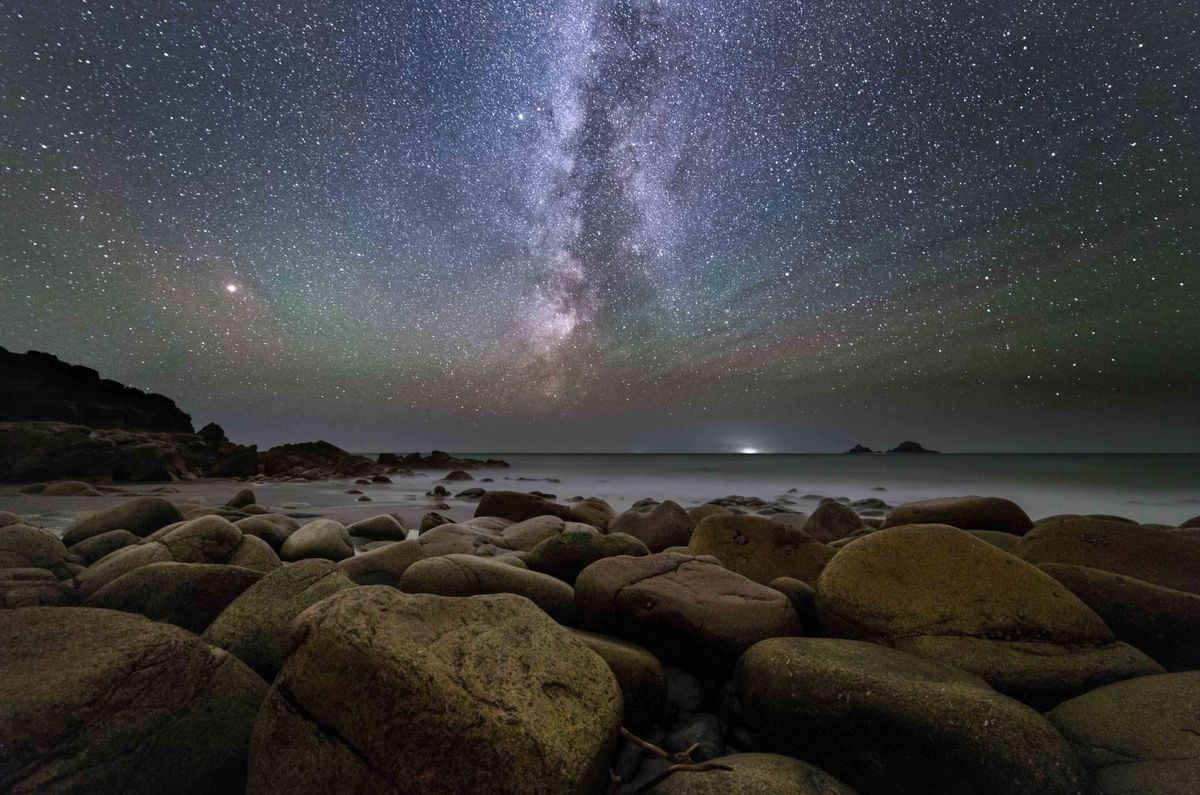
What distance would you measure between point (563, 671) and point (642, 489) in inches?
936

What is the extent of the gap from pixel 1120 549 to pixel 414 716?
4922 mm

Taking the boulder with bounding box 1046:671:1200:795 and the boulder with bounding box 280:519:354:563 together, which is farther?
the boulder with bounding box 280:519:354:563

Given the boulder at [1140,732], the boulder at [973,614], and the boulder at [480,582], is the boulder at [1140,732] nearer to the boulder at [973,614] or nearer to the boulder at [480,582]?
the boulder at [973,614]

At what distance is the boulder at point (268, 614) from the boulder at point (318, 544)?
245cm

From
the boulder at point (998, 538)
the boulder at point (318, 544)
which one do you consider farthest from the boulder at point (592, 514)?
the boulder at point (998, 538)

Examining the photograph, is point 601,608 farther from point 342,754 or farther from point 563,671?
point 342,754

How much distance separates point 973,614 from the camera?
273cm

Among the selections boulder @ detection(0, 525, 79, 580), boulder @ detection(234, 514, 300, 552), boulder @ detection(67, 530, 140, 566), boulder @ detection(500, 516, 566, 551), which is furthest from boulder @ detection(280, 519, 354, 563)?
boulder @ detection(500, 516, 566, 551)

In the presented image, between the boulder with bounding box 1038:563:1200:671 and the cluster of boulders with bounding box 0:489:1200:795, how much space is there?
1 cm

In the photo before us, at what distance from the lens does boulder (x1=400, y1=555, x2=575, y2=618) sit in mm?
3160

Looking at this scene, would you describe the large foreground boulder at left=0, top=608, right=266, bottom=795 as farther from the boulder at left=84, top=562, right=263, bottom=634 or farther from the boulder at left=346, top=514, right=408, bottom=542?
the boulder at left=346, top=514, right=408, bottom=542

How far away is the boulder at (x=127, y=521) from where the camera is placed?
5430 mm

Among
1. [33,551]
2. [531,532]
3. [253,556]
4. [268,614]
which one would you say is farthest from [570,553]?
[33,551]

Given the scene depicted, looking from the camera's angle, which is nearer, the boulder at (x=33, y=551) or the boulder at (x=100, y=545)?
the boulder at (x=33, y=551)
